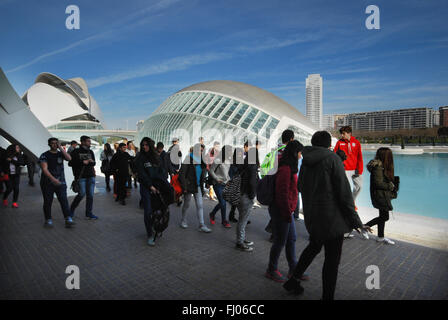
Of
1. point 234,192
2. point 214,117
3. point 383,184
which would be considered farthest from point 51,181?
point 214,117

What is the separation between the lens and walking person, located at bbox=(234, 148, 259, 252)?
442 cm

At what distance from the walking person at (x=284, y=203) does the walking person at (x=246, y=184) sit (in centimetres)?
85

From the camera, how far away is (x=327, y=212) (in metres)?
2.87

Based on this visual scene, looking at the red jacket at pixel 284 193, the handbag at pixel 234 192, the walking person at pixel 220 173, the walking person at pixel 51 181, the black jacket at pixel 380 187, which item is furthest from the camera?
the walking person at pixel 51 181

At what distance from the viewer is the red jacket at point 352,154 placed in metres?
5.80

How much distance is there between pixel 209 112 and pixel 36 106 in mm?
Answer: 58238

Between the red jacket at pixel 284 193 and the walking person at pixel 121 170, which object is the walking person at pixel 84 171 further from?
the red jacket at pixel 284 193

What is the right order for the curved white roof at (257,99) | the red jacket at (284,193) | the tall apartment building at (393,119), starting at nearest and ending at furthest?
the red jacket at (284,193)
the curved white roof at (257,99)
the tall apartment building at (393,119)

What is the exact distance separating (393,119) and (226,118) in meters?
115

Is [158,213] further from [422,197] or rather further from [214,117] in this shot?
[214,117]

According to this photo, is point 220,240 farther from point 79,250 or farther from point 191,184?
point 79,250

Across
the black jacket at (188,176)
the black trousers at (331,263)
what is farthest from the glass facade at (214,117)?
the black trousers at (331,263)

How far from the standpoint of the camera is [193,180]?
5828 millimetres
